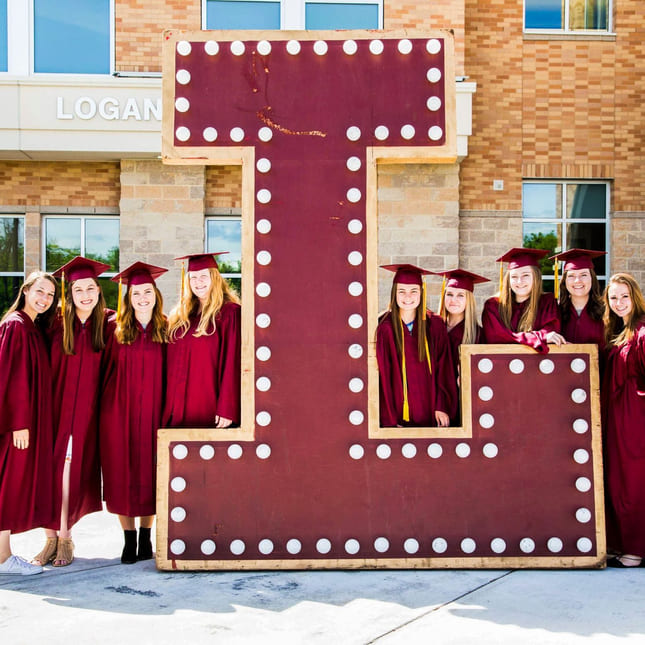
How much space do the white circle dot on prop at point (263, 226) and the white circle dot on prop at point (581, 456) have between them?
81.3 inches

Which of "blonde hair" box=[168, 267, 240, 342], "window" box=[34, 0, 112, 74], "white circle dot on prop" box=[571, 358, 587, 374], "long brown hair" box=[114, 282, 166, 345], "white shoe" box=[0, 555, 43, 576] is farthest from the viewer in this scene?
"window" box=[34, 0, 112, 74]

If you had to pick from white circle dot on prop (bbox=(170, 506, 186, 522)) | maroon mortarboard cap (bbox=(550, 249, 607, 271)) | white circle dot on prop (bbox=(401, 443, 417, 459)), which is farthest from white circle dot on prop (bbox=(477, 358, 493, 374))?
white circle dot on prop (bbox=(170, 506, 186, 522))

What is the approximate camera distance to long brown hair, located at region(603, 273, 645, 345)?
4.50 m

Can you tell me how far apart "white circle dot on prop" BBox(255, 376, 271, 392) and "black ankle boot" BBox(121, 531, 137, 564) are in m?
1.23

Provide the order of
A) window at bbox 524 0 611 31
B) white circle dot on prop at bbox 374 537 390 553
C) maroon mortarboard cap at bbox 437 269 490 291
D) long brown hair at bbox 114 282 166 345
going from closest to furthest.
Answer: white circle dot on prop at bbox 374 537 390 553 → long brown hair at bbox 114 282 166 345 → maroon mortarboard cap at bbox 437 269 490 291 → window at bbox 524 0 611 31

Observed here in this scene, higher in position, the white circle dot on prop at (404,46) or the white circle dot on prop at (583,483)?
the white circle dot on prop at (404,46)

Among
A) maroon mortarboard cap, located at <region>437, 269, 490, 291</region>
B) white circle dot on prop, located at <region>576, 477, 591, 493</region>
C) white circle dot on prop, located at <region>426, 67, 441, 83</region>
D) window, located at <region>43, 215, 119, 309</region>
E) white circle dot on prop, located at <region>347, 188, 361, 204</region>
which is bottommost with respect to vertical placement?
white circle dot on prop, located at <region>576, 477, 591, 493</region>

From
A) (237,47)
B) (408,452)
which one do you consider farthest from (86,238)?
(408,452)

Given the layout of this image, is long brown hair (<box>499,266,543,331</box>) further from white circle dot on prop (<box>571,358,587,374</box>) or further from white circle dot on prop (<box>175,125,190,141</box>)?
white circle dot on prop (<box>175,125,190,141</box>)

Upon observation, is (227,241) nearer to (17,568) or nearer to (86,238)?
(86,238)

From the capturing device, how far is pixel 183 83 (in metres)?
4.27

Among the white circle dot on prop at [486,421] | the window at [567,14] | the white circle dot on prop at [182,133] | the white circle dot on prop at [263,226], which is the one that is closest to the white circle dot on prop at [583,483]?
the white circle dot on prop at [486,421]

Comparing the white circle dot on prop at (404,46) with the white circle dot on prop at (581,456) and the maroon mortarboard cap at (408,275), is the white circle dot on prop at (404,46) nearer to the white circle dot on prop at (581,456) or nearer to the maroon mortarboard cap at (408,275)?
the maroon mortarboard cap at (408,275)

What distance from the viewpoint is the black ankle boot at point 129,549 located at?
4.52m
